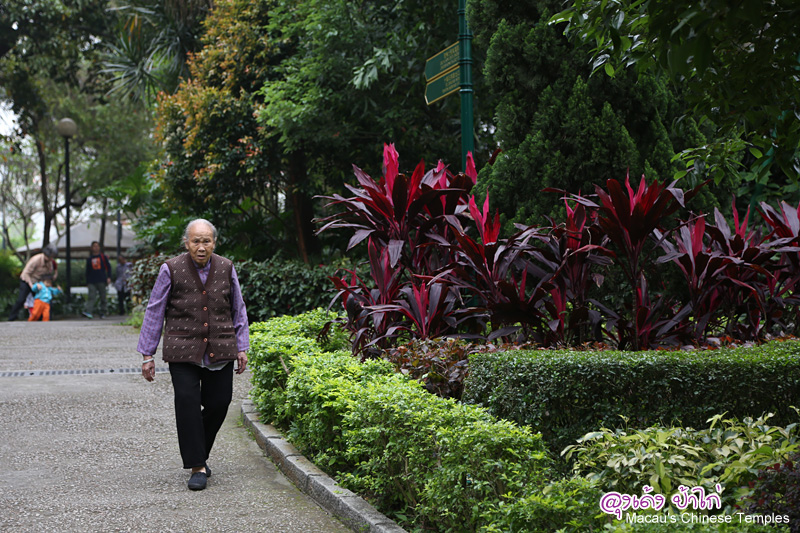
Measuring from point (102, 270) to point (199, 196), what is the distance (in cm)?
620

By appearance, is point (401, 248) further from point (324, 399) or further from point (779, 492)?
point (779, 492)

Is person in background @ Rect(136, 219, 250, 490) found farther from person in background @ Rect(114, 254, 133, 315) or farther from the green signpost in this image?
person in background @ Rect(114, 254, 133, 315)

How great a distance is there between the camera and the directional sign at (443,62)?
25.3 ft

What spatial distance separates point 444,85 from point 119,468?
4702 mm

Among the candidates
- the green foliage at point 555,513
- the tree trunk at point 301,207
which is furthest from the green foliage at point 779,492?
the tree trunk at point 301,207

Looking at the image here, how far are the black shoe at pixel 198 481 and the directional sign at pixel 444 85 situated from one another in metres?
4.34

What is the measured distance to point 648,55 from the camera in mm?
3623

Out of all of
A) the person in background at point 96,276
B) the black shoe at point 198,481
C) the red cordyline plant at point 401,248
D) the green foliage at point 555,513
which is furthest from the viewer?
the person in background at point 96,276

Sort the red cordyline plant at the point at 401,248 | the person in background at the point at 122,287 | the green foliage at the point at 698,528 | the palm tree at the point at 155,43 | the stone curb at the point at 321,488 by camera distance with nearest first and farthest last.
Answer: the green foliage at the point at 698,528
the stone curb at the point at 321,488
the red cordyline plant at the point at 401,248
the palm tree at the point at 155,43
the person in background at the point at 122,287

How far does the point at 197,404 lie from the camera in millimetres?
5180

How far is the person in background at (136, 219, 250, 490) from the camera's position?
16.9 ft

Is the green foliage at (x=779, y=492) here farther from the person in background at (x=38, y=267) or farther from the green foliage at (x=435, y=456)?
the person in background at (x=38, y=267)

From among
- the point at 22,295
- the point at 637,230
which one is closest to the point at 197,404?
the point at 637,230

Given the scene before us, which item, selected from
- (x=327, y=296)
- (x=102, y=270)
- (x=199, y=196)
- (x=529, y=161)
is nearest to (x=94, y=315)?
(x=102, y=270)
